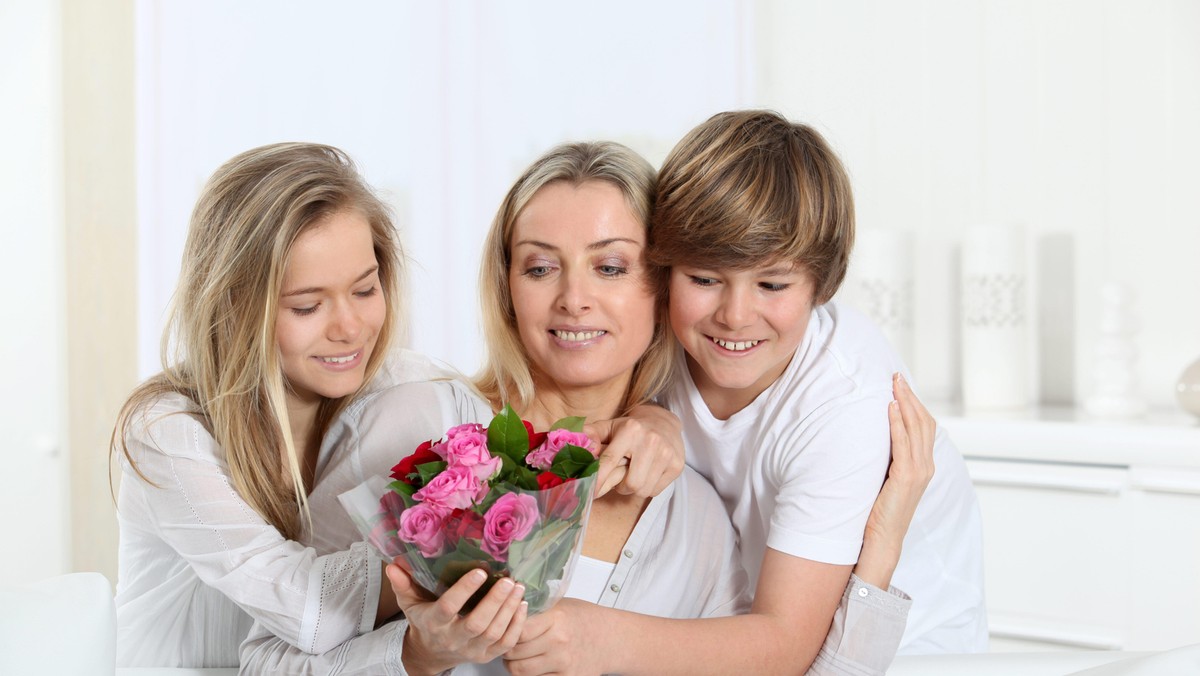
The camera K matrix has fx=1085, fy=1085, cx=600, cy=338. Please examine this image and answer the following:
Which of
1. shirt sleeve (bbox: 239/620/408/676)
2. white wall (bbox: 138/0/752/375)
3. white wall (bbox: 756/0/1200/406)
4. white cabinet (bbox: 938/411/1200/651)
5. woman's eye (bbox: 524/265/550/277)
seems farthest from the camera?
white wall (bbox: 138/0/752/375)

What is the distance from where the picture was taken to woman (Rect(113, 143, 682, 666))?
1582 millimetres

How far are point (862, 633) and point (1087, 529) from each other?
128 centimetres

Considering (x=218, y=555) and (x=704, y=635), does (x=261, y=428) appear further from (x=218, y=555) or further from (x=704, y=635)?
(x=704, y=635)

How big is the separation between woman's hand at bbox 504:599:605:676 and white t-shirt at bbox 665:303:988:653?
0.37m

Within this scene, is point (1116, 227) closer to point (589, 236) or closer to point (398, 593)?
point (589, 236)

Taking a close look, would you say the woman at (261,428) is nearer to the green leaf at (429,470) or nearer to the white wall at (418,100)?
the green leaf at (429,470)

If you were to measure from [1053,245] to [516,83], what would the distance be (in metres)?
1.76

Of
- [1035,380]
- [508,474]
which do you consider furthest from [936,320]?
[508,474]

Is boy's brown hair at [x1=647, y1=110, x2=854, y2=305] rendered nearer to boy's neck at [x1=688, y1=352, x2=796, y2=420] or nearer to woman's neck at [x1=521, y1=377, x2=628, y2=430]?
boy's neck at [x1=688, y1=352, x2=796, y2=420]

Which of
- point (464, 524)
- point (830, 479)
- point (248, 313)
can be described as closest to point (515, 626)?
point (464, 524)

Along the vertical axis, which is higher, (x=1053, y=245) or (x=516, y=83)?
(x=516, y=83)

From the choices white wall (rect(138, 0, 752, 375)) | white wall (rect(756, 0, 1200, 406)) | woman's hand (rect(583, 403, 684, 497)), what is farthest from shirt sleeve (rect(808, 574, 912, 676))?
white wall (rect(138, 0, 752, 375))

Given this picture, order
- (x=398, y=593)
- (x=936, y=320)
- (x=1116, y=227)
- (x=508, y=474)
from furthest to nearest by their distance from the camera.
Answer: (x=936, y=320) → (x=1116, y=227) → (x=398, y=593) → (x=508, y=474)

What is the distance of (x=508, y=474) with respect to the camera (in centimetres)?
131
